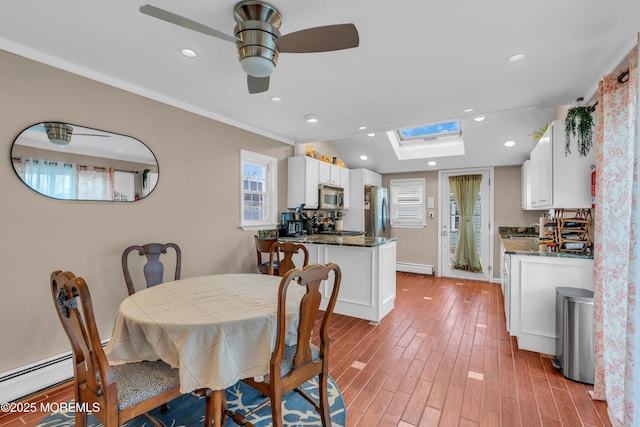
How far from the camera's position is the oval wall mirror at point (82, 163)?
2.17m

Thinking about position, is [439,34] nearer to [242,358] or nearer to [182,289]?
[242,358]

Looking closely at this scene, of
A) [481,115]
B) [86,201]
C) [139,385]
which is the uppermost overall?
[481,115]

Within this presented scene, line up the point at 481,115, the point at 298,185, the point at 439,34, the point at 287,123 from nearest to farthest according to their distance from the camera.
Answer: the point at 439,34, the point at 481,115, the point at 287,123, the point at 298,185

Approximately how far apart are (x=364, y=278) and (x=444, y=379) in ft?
4.67

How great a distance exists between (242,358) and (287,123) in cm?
308

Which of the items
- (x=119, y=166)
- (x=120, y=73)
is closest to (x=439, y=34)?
(x=120, y=73)

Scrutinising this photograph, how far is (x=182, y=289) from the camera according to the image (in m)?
2.04

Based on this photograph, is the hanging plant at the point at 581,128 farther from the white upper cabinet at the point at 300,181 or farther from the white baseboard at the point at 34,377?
the white baseboard at the point at 34,377

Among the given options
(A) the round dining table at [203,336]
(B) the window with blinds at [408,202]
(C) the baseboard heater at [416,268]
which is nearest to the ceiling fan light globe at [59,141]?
(A) the round dining table at [203,336]

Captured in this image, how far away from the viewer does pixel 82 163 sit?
2.40m

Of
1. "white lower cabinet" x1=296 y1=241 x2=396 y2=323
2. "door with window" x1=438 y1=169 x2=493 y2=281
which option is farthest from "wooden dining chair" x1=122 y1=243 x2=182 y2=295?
"door with window" x1=438 y1=169 x2=493 y2=281

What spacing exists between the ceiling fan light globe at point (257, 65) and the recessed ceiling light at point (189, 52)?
0.69 metres

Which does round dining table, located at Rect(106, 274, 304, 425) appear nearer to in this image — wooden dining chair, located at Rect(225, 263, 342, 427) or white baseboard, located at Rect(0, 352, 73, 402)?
wooden dining chair, located at Rect(225, 263, 342, 427)

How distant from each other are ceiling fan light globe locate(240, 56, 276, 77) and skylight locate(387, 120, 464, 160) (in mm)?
3659
